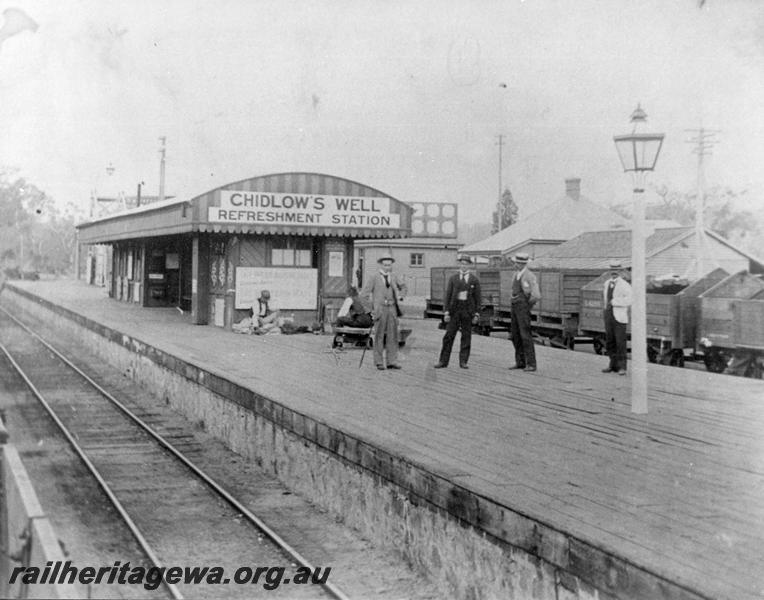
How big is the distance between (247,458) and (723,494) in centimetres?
612

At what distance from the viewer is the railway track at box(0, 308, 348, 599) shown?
20.0 feet

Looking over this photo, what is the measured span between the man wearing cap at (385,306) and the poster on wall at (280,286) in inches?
256

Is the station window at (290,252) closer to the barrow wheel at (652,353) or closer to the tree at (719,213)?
the barrow wheel at (652,353)

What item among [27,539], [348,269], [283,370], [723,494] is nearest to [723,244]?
[348,269]

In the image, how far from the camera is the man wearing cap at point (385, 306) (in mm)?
10906

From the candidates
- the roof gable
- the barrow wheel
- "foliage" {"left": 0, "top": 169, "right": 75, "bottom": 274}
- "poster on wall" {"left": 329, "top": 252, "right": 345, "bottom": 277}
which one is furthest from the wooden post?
"foliage" {"left": 0, "top": 169, "right": 75, "bottom": 274}

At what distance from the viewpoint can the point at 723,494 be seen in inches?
201

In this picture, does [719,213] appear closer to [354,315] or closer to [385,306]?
[354,315]

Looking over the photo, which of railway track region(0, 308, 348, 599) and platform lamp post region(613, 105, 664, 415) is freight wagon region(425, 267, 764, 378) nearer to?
platform lamp post region(613, 105, 664, 415)

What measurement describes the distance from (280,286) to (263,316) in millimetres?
1039

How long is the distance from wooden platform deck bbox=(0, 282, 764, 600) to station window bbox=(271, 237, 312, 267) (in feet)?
16.2

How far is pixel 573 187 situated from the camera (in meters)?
48.6

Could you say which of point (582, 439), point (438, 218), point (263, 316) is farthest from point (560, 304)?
point (438, 218)

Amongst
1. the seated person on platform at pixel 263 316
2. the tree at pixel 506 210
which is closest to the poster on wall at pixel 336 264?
the seated person on platform at pixel 263 316
